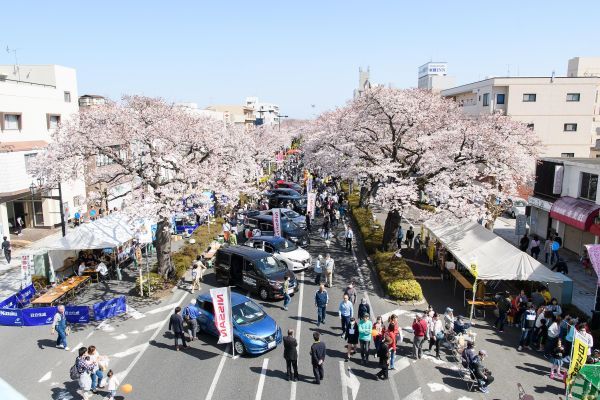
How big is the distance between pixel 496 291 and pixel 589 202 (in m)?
8.22

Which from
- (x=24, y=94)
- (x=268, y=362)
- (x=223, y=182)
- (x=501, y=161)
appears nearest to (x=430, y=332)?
(x=268, y=362)

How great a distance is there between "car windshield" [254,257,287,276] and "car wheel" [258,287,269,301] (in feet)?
2.18

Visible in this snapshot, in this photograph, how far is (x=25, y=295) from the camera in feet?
57.9

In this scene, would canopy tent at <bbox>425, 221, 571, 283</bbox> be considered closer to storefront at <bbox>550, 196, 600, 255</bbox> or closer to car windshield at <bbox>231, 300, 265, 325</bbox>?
storefront at <bbox>550, 196, 600, 255</bbox>

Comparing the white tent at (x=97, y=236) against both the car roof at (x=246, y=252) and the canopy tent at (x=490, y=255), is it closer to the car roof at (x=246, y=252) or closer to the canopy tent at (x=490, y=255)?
the car roof at (x=246, y=252)

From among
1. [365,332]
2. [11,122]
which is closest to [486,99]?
[365,332]

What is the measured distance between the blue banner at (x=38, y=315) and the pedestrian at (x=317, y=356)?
34.9 feet

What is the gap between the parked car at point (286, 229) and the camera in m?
26.5

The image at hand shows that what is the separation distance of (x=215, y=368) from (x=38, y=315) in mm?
7917

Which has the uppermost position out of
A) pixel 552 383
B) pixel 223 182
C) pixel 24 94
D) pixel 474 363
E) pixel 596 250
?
pixel 24 94

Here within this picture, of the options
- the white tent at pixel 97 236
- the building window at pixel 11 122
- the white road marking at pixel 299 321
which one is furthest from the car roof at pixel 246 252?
the building window at pixel 11 122

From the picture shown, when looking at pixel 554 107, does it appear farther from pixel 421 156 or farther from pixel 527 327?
pixel 527 327

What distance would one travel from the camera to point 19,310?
52.1 ft

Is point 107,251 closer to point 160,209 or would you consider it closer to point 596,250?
point 160,209
